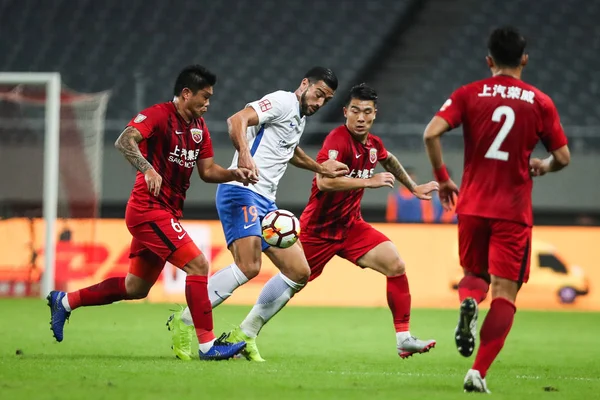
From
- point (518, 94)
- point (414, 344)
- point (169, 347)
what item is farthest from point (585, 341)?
point (518, 94)

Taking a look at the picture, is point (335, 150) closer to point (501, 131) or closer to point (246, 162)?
point (246, 162)

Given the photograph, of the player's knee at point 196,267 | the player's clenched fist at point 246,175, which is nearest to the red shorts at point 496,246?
the player's clenched fist at point 246,175

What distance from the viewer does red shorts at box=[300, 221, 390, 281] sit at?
307 inches

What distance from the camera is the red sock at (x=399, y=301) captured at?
7.54 metres

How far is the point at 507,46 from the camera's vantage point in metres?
5.55

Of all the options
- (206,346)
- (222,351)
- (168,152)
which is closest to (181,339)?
(206,346)

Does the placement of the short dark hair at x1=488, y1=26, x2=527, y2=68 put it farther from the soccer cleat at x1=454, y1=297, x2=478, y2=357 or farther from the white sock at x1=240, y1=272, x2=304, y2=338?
the white sock at x1=240, y1=272, x2=304, y2=338

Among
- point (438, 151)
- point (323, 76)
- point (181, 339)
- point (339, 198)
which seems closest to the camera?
point (438, 151)

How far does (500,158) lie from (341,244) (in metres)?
2.48

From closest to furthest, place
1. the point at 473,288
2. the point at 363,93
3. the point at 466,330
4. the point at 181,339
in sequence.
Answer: the point at 466,330 → the point at 473,288 → the point at 181,339 → the point at 363,93

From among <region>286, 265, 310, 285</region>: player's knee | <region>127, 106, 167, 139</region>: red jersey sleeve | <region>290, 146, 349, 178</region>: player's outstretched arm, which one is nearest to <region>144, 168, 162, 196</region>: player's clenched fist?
<region>127, 106, 167, 139</region>: red jersey sleeve

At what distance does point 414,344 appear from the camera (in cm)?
729

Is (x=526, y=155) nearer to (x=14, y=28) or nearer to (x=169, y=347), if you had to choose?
(x=169, y=347)

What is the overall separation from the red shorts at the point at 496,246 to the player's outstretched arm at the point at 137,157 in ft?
6.54
